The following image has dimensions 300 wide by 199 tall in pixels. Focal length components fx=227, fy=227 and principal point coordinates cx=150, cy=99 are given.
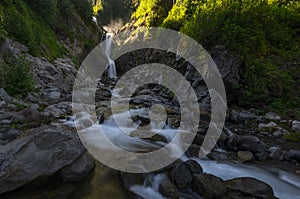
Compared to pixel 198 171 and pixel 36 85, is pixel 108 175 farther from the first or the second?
pixel 36 85

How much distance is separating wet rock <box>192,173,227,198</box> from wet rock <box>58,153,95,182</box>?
7.37ft

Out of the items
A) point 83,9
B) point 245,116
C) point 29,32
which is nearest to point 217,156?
point 245,116

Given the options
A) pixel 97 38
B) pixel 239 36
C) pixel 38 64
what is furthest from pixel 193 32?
pixel 97 38

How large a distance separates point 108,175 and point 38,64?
1037 cm

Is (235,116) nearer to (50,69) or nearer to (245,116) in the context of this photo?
(245,116)

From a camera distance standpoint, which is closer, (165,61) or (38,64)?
(38,64)

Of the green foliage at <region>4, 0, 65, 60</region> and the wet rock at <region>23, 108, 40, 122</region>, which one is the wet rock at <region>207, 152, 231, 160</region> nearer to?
the wet rock at <region>23, 108, 40, 122</region>

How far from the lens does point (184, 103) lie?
11.6 meters

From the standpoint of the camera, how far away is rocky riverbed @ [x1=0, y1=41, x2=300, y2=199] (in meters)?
4.23

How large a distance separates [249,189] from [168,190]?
1.60 meters

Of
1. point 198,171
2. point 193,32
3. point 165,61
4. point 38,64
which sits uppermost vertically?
point 193,32

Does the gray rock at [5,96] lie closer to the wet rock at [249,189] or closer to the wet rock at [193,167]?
the wet rock at [193,167]

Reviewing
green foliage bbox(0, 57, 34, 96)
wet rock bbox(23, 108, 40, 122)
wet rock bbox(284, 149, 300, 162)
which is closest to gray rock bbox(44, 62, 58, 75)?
green foliage bbox(0, 57, 34, 96)

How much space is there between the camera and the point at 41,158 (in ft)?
14.0
